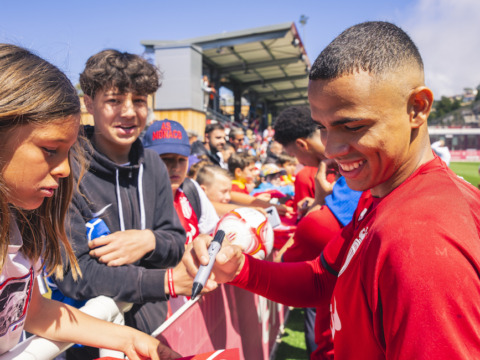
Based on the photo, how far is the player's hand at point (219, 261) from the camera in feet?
4.94

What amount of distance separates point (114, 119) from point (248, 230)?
3.71 feet

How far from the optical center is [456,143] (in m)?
Result: 57.0

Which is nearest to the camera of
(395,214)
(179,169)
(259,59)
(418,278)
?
(418,278)

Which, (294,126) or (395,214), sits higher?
(294,126)

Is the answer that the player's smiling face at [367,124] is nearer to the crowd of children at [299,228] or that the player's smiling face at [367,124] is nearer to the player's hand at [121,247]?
the crowd of children at [299,228]

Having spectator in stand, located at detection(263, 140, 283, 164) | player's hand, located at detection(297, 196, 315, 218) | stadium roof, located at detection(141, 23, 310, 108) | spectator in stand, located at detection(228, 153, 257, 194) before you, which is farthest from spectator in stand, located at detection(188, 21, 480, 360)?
stadium roof, located at detection(141, 23, 310, 108)

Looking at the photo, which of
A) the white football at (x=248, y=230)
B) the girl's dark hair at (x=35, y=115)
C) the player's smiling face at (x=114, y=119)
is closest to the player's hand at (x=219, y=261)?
the girl's dark hair at (x=35, y=115)

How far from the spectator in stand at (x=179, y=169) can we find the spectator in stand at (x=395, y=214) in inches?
53.7

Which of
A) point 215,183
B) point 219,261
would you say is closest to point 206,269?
point 219,261

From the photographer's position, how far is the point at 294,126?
10.9ft

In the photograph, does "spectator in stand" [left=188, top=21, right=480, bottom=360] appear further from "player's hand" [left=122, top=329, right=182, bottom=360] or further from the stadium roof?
the stadium roof

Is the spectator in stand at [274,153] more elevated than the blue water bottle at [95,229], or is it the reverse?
the spectator in stand at [274,153]

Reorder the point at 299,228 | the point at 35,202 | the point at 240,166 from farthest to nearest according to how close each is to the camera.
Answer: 1. the point at 240,166
2. the point at 299,228
3. the point at 35,202

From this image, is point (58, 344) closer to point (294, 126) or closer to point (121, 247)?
point (121, 247)
